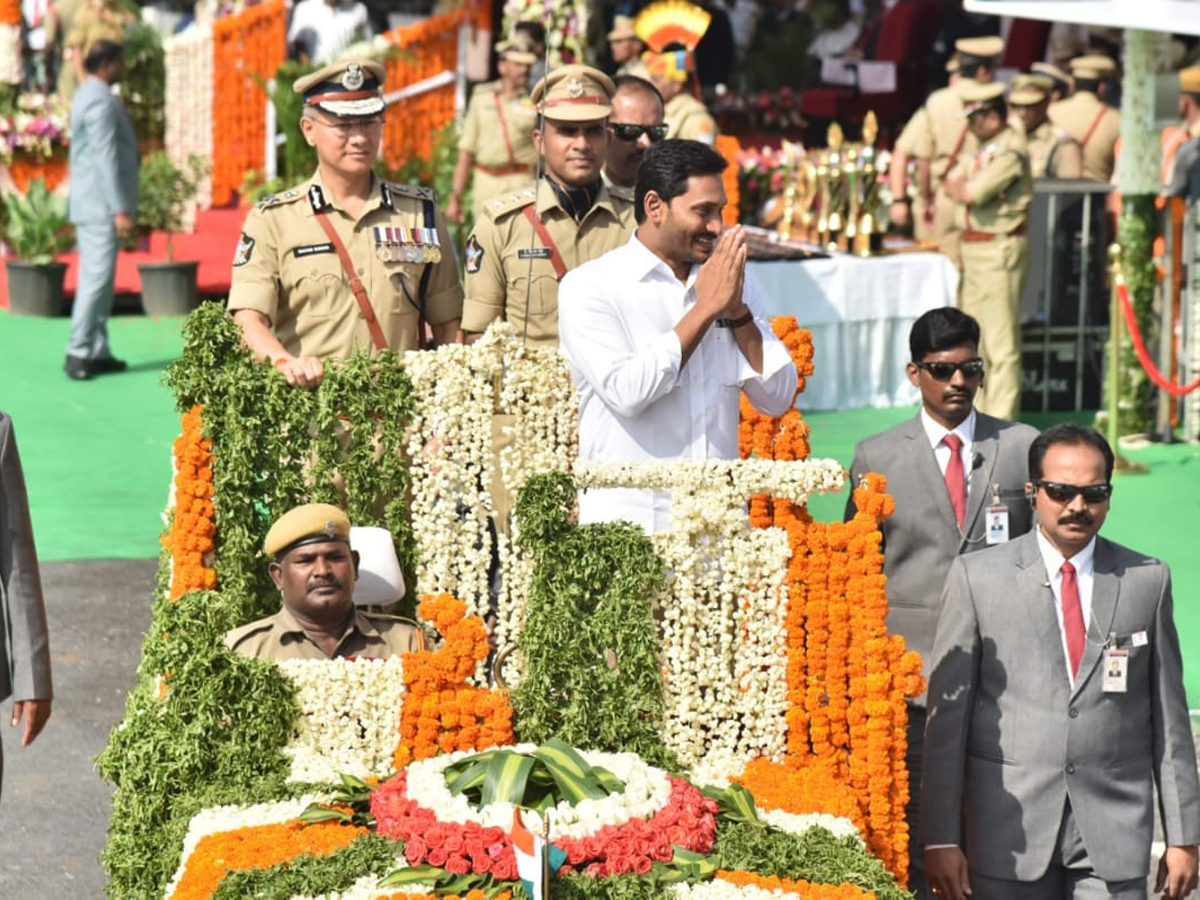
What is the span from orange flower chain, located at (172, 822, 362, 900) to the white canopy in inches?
316

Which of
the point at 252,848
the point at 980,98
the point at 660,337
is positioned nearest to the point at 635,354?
the point at 660,337

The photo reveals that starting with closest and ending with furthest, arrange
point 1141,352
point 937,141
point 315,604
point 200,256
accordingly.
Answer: point 315,604 < point 1141,352 < point 937,141 < point 200,256

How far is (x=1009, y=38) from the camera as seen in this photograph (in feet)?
70.8

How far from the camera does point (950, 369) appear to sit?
6523mm

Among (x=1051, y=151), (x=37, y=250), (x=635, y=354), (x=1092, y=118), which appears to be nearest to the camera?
(x=635, y=354)

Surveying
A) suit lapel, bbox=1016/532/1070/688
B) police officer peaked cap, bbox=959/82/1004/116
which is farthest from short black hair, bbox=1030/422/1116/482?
police officer peaked cap, bbox=959/82/1004/116

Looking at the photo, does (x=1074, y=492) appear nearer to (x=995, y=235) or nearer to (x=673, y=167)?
(x=673, y=167)

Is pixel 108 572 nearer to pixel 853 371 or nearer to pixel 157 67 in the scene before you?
pixel 853 371

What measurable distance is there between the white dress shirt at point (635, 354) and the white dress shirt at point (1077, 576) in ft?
3.16

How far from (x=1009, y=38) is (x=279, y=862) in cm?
1780

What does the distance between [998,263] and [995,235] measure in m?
0.18

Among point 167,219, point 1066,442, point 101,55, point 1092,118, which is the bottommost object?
point 1066,442

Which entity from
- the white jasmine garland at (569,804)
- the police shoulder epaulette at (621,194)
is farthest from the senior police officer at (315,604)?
the police shoulder epaulette at (621,194)

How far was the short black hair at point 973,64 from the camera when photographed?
15633 mm
